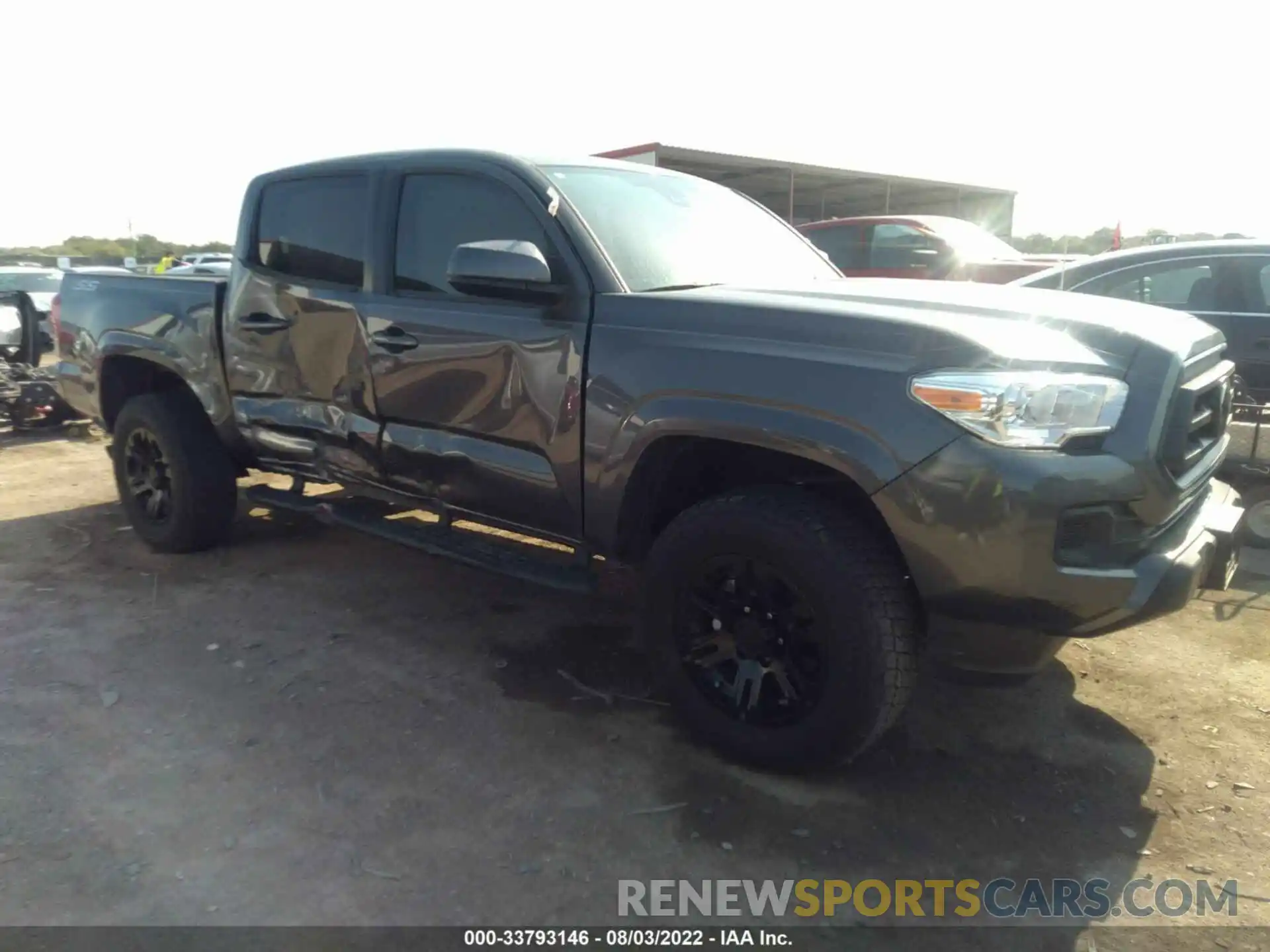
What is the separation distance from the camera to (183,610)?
4.39 meters

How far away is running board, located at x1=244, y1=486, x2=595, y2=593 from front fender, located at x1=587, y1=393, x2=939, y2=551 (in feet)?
0.65

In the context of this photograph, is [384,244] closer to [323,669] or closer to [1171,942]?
[323,669]

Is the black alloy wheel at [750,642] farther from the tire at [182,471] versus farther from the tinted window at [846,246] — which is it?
the tinted window at [846,246]

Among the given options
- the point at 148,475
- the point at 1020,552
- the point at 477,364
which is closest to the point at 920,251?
the point at 477,364

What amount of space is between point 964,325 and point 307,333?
282 centimetres

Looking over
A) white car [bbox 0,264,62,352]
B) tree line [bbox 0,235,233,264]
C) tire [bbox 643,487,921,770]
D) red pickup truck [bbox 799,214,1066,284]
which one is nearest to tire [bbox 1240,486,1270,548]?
tire [bbox 643,487,921,770]

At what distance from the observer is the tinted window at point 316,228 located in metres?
4.06

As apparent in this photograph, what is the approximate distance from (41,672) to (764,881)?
2.97 m

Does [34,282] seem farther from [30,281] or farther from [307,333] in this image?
[307,333]

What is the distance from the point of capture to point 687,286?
3.40 meters

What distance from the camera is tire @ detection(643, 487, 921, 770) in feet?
8.82

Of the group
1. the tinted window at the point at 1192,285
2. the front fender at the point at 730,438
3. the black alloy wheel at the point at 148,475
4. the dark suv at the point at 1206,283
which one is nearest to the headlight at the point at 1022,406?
the front fender at the point at 730,438

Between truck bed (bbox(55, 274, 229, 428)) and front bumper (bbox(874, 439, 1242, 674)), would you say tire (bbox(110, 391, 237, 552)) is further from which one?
front bumper (bbox(874, 439, 1242, 674))

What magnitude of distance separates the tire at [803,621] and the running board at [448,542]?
408 mm
